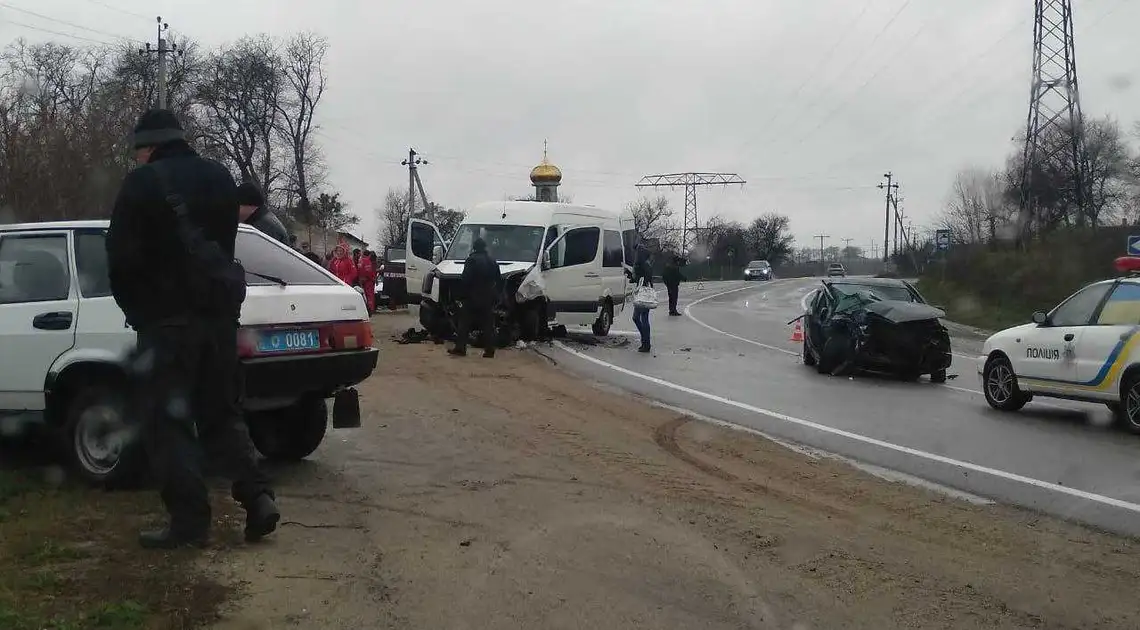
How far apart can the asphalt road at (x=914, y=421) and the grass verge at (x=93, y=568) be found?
5.09 metres

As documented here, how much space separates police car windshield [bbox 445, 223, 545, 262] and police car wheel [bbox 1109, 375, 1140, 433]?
10.6m

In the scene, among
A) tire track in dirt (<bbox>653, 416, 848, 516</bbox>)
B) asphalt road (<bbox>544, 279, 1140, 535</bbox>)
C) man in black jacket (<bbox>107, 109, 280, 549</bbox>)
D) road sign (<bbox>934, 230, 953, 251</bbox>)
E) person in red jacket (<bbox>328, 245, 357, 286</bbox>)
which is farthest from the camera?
road sign (<bbox>934, 230, 953, 251</bbox>)

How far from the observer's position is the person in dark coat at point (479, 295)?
1572 centimetres

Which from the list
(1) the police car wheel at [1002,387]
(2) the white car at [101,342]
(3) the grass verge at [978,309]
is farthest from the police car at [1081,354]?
(3) the grass verge at [978,309]

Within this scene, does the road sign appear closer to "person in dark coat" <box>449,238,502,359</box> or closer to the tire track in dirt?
"person in dark coat" <box>449,238,502,359</box>

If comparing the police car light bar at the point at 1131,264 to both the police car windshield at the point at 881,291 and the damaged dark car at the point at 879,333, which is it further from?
the police car windshield at the point at 881,291

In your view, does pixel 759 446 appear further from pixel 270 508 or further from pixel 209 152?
pixel 209 152

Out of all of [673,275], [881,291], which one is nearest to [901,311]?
[881,291]

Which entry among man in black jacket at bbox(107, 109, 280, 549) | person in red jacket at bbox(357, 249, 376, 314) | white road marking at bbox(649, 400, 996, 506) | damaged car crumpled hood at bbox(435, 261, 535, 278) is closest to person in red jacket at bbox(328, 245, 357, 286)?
person in red jacket at bbox(357, 249, 376, 314)

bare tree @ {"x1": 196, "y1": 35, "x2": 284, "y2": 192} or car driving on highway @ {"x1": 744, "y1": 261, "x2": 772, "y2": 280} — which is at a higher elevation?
bare tree @ {"x1": 196, "y1": 35, "x2": 284, "y2": 192}

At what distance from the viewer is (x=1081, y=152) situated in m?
37.8

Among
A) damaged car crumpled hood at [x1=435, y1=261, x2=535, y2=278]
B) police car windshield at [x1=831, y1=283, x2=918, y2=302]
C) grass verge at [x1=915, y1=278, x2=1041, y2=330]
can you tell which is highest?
damaged car crumpled hood at [x1=435, y1=261, x2=535, y2=278]

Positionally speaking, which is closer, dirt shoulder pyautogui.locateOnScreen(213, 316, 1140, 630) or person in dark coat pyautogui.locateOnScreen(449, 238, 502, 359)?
dirt shoulder pyautogui.locateOnScreen(213, 316, 1140, 630)

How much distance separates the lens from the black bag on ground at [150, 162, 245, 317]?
189 inches
